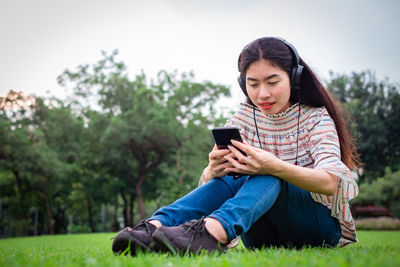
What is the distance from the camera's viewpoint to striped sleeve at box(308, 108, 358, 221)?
2186 mm

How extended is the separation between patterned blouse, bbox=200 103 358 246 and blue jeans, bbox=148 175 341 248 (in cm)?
11

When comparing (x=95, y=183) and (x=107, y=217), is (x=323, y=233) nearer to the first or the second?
(x=95, y=183)

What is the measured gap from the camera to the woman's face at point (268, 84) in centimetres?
260

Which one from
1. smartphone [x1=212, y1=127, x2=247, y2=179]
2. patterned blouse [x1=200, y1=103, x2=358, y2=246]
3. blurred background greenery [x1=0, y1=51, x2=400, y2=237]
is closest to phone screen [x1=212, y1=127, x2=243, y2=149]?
smartphone [x1=212, y1=127, x2=247, y2=179]

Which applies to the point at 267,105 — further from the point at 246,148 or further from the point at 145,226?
the point at 145,226

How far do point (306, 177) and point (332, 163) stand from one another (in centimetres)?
23

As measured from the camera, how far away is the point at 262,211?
83.1 inches

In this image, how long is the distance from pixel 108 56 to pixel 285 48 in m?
23.8

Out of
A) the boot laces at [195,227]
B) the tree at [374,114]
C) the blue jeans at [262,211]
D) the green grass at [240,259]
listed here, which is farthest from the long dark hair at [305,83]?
the tree at [374,114]

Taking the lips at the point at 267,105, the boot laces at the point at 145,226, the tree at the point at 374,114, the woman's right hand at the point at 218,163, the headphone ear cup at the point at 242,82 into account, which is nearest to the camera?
the boot laces at the point at 145,226

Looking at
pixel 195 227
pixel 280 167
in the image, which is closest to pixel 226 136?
pixel 280 167

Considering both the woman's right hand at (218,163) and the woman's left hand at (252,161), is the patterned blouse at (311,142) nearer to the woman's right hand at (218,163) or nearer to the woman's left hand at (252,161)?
the woman's left hand at (252,161)

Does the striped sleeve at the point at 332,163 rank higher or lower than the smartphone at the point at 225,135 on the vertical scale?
lower

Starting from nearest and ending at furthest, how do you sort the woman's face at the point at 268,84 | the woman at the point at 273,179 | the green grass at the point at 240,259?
the green grass at the point at 240,259, the woman at the point at 273,179, the woman's face at the point at 268,84
